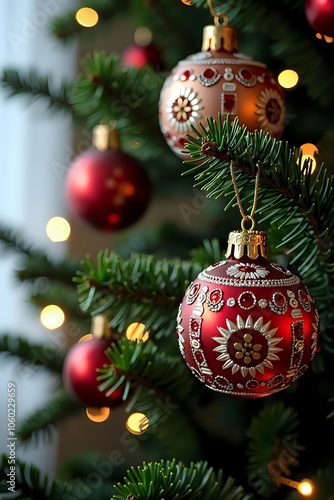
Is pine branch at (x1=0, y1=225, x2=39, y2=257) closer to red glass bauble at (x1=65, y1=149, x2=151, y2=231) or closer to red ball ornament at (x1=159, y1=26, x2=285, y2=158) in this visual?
red glass bauble at (x1=65, y1=149, x2=151, y2=231)

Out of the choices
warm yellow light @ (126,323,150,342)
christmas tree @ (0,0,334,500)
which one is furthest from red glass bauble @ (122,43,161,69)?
warm yellow light @ (126,323,150,342)

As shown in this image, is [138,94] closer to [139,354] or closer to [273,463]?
[139,354]

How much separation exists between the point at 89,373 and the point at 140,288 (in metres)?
0.20

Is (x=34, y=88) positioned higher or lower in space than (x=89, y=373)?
higher

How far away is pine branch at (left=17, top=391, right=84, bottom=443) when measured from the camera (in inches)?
40.1

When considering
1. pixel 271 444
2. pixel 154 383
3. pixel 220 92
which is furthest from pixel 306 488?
pixel 220 92

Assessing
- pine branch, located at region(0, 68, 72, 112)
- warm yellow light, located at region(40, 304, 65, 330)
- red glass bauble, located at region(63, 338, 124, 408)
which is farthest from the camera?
warm yellow light, located at region(40, 304, 65, 330)

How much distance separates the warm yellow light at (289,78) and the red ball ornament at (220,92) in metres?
0.25

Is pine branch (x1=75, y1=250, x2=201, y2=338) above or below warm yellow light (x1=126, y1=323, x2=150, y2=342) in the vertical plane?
above

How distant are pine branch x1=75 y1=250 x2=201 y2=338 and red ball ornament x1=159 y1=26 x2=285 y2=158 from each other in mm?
141

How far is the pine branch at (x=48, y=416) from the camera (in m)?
1.02

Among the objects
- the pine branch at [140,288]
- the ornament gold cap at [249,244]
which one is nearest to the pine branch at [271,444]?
the pine branch at [140,288]

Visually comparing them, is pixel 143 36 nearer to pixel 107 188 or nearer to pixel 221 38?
pixel 107 188

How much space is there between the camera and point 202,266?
0.70m
